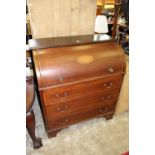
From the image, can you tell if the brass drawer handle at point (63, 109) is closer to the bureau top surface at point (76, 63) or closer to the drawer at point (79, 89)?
the drawer at point (79, 89)

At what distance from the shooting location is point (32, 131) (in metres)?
1.49

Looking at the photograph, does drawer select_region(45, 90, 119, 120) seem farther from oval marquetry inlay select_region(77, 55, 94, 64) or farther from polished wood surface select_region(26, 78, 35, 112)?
oval marquetry inlay select_region(77, 55, 94, 64)

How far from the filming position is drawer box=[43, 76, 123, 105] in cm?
140

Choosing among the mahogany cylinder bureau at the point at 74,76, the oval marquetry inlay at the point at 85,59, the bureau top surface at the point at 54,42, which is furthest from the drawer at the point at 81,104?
the bureau top surface at the point at 54,42

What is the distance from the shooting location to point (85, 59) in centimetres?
145

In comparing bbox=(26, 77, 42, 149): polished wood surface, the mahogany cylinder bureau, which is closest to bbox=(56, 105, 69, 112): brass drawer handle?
the mahogany cylinder bureau

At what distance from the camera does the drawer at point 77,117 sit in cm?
164

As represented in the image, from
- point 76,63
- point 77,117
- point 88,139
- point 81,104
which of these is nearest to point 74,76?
point 76,63

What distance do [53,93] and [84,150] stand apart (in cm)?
76

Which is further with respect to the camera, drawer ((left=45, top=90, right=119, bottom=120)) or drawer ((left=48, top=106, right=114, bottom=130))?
drawer ((left=48, top=106, right=114, bottom=130))

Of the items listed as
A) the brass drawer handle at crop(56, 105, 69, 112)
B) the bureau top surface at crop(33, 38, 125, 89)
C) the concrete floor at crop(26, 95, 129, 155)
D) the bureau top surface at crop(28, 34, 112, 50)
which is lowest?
the concrete floor at crop(26, 95, 129, 155)

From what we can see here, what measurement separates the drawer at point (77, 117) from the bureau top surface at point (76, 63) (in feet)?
1.63

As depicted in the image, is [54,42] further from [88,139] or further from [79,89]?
[88,139]

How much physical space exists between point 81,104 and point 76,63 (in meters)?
0.49
